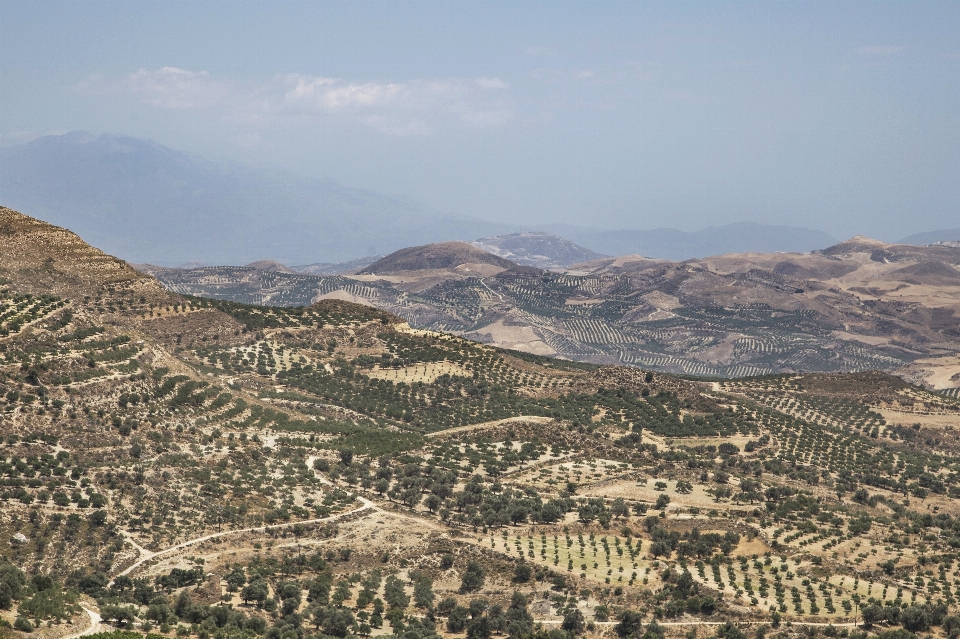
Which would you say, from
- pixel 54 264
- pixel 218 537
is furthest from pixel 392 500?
pixel 54 264

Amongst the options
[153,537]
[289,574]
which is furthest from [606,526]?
[153,537]

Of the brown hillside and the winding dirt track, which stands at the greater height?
the brown hillside

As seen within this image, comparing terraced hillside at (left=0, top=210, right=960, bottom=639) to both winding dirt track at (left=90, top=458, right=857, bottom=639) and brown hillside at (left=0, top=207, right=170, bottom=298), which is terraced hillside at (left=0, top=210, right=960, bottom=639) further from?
brown hillside at (left=0, top=207, right=170, bottom=298)

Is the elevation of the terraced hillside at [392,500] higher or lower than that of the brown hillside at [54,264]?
lower

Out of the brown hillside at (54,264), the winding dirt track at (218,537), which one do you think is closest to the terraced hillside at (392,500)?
the winding dirt track at (218,537)

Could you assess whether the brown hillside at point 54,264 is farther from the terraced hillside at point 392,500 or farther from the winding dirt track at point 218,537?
the winding dirt track at point 218,537

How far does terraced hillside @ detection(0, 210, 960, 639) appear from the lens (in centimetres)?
3409

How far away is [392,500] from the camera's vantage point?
155 ft

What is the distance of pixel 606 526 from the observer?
46.7 meters

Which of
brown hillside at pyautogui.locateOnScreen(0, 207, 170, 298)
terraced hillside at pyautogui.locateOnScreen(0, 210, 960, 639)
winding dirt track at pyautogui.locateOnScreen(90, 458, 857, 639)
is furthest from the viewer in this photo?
brown hillside at pyautogui.locateOnScreen(0, 207, 170, 298)

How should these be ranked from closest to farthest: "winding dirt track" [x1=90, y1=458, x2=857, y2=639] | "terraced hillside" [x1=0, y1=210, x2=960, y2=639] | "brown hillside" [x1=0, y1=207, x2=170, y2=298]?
1. "winding dirt track" [x1=90, y1=458, x2=857, y2=639]
2. "terraced hillside" [x1=0, y1=210, x2=960, y2=639]
3. "brown hillside" [x1=0, y1=207, x2=170, y2=298]

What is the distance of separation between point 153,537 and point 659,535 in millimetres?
23884

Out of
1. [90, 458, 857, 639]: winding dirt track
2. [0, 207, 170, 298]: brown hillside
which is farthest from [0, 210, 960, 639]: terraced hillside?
[0, 207, 170, 298]: brown hillside

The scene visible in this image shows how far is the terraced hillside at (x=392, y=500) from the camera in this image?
34.1 metres
